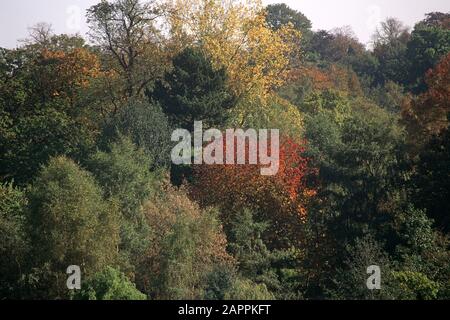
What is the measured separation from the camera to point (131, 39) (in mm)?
48531

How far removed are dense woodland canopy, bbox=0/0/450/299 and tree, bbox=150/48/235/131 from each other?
0.09 meters

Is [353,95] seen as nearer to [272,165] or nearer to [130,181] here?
[272,165]

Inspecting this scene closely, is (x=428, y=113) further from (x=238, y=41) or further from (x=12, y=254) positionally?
(x=12, y=254)

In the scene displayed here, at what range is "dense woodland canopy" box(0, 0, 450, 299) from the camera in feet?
92.6

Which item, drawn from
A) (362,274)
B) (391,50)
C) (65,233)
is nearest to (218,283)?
(362,274)

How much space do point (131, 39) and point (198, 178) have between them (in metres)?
12.6

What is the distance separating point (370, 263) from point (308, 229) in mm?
7529

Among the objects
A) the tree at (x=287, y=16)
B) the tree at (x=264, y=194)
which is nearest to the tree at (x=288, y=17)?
the tree at (x=287, y=16)

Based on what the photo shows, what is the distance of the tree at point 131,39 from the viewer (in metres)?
47.7

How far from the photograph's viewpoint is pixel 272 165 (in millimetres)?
38062

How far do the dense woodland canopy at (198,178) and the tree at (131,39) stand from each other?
0.27 feet

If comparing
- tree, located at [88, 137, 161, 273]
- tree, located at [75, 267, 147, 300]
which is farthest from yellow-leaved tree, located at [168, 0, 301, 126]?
tree, located at [75, 267, 147, 300]
